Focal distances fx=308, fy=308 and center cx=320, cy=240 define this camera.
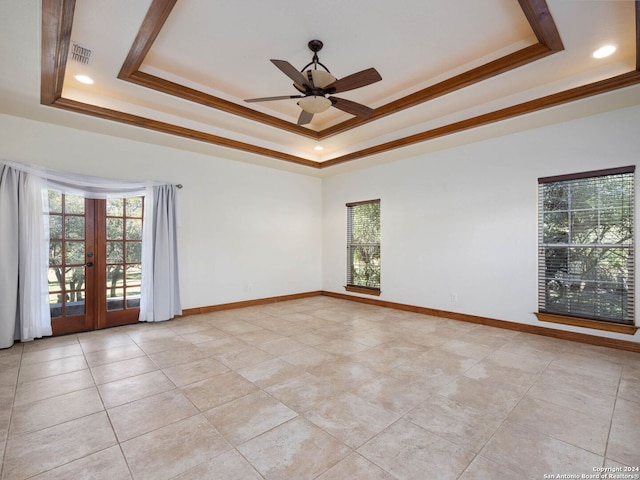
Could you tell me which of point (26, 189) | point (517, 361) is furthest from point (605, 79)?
point (26, 189)

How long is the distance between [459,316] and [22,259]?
238 inches

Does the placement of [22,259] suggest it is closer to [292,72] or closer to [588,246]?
[292,72]

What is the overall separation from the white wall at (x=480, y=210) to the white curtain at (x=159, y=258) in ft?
12.0

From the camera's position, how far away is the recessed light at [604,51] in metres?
2.89

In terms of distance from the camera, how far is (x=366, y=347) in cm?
360

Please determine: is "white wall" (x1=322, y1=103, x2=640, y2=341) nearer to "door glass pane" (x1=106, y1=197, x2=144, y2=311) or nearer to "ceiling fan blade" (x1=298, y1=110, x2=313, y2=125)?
"ceiling fan blade" (x1=298, y1=110, x2=313, y2=125)

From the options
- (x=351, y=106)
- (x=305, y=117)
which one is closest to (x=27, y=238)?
(x=305, y=117)

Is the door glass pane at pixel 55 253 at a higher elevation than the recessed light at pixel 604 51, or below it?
below

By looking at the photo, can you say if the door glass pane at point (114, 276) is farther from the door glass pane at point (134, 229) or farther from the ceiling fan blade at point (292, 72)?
the ceiling fan blade at point (292, 72)

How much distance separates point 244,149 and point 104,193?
2.12 m

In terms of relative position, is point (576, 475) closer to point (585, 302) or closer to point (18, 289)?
point (585, 302)

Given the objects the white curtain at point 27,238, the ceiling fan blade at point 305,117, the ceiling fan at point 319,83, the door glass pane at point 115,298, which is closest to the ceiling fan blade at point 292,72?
the ceiling fan at point 319,83

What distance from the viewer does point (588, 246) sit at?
3.78m

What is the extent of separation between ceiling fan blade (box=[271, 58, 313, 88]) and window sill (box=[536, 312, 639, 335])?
4.09 metres
